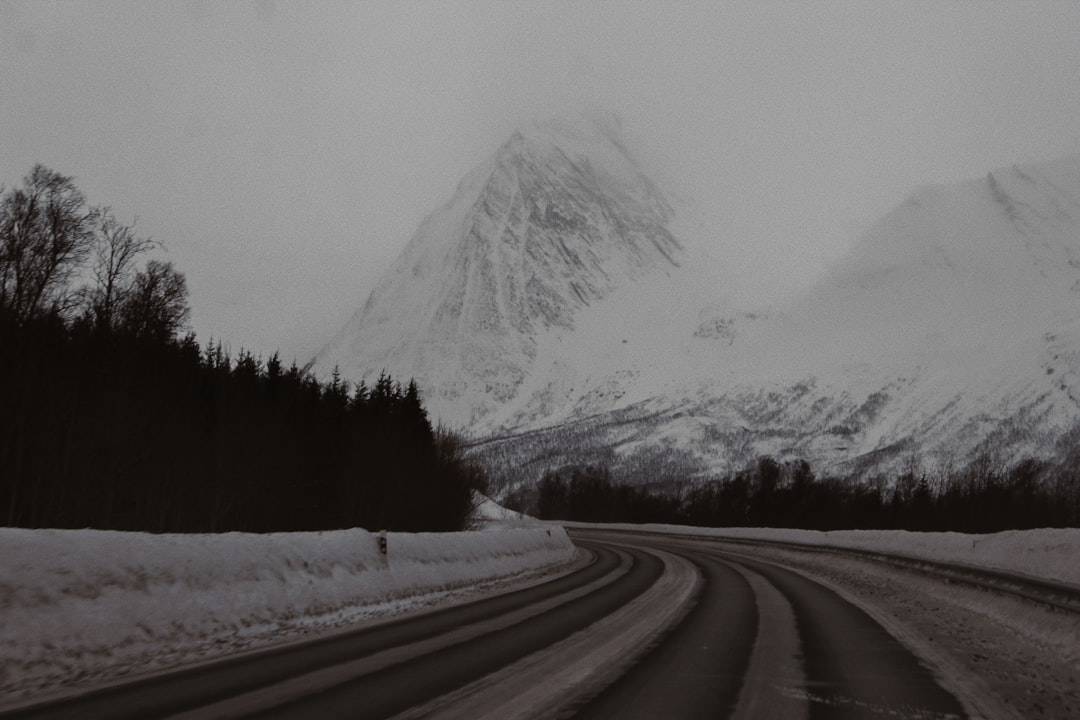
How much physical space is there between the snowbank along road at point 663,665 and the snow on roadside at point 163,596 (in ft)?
2.73

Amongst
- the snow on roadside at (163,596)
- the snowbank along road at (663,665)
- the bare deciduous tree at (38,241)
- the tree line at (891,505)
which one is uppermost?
the bare deciduous tree at (38,241)

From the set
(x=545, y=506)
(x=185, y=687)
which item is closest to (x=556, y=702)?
(x=185, y=687)

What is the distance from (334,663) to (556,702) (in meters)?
2.50

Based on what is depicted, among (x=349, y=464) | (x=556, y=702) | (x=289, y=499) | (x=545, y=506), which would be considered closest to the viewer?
(x=556, y=702)

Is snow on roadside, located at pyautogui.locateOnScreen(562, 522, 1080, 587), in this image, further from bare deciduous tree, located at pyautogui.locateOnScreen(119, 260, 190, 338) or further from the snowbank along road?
bare deciduous tree, located at pyautogui.locateOnScreen(119, 260, 190, 338)

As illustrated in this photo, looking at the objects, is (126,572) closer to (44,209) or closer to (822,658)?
(822,658)

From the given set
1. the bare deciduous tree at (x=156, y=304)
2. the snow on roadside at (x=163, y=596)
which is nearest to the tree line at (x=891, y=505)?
the bare deciduous tree at (x=156, y=304)

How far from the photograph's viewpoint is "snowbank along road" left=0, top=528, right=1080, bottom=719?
19.9 ft

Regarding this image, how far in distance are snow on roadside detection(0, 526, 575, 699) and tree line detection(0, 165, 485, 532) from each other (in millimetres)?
16260

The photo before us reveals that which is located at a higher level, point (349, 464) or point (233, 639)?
point (349, 464)

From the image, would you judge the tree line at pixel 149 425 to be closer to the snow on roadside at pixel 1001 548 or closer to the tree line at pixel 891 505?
the snow on roadside at pixel 1001 548

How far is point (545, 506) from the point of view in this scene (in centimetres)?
16188

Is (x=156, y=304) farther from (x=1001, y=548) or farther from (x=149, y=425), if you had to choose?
(x=1001, y=548)

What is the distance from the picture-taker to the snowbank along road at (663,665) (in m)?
6.05
